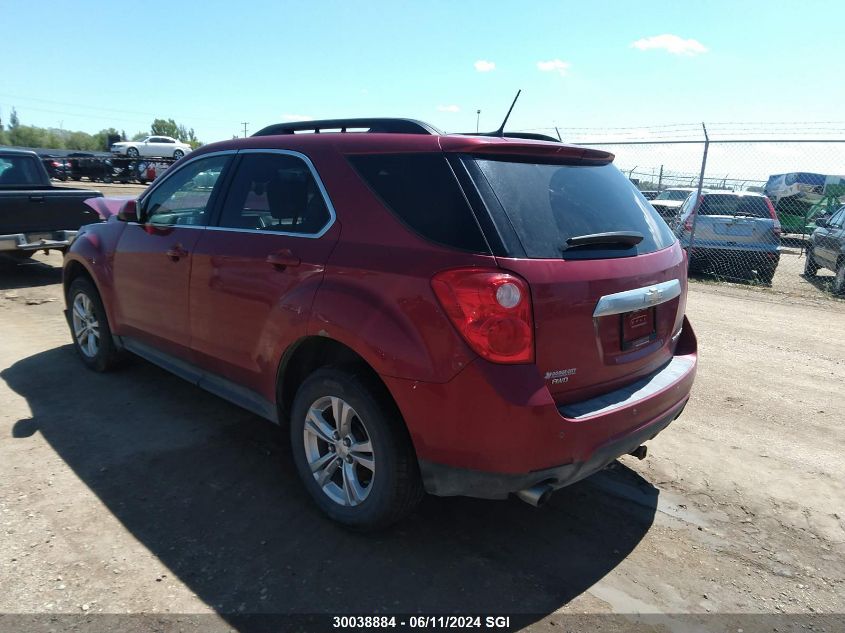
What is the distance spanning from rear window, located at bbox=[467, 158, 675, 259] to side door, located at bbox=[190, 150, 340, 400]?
876 mm

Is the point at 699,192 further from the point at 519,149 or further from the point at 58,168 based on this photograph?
the point at 58,168

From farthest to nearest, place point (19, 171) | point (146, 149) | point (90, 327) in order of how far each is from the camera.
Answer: point (146, 149) → point (19, 171) → point (90, 327)

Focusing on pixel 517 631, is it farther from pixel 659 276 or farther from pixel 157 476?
pixel 157 476

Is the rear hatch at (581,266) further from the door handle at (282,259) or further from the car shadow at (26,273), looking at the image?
the car shadow at (26,273)

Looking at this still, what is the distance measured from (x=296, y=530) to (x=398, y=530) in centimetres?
51

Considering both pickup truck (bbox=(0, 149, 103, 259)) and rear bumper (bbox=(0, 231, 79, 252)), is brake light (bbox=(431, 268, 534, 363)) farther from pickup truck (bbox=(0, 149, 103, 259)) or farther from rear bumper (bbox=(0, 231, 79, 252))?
rear bumper (bbox=(0, 231, 79, 252))

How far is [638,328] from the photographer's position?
2.93 m

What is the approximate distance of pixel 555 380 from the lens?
253 centimetres

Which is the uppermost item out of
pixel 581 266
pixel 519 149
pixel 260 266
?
pixel 519 149

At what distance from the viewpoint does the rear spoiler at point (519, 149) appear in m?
2.72

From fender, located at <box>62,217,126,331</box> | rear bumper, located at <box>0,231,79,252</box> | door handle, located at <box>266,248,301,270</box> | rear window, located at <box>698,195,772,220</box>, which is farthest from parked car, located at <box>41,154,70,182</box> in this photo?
door handle, located at <box>266,248,301,270</box>

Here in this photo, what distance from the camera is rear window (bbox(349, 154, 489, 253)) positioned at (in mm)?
2559

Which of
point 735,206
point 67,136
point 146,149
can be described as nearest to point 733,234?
point 735,206

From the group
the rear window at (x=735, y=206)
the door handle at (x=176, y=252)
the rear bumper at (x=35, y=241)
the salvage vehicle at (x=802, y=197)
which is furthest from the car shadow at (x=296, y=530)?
the salvage vehicle at (x=802, y=197)
